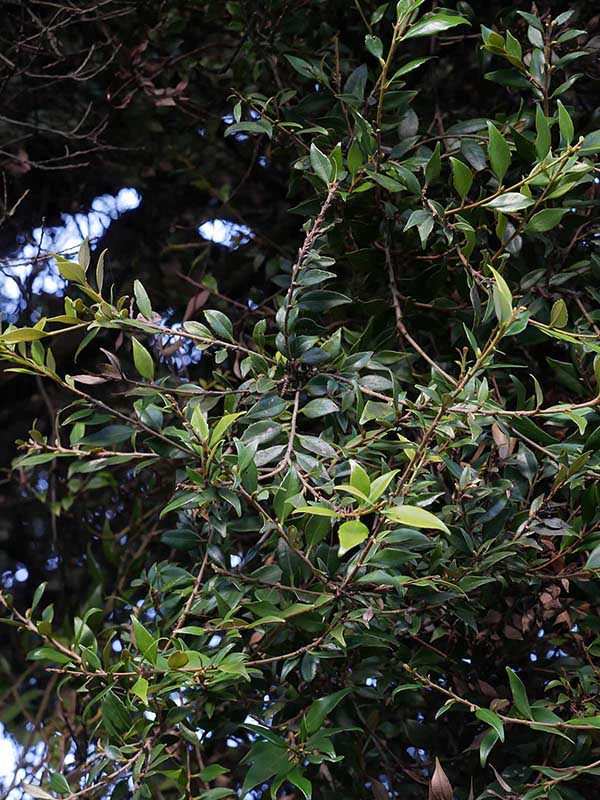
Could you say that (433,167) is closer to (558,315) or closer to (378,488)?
(558,315)

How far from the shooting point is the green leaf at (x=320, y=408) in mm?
789

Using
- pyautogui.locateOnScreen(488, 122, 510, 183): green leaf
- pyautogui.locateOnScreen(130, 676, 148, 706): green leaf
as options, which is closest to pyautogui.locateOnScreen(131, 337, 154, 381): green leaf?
pyautogui.locateOnScreen(130, 676, 148, 706): green leaf

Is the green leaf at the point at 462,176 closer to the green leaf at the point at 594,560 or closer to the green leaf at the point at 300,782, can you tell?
the green leaf at the point at 594,560

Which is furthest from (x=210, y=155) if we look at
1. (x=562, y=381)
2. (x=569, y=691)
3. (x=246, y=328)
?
(x=569, y=691)

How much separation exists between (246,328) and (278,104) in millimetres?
328

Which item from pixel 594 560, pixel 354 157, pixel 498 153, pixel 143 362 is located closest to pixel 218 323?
pixel 143 362

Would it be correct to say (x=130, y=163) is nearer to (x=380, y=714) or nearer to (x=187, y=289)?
(x=187, y=289)

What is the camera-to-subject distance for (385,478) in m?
0.59

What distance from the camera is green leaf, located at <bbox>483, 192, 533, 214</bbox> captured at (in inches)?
31.0

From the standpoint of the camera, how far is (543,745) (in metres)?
0.85

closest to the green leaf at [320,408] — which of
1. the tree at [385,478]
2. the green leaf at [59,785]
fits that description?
the tree at [385,478]

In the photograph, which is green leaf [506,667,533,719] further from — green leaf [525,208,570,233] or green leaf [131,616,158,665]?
green leaf [525,208,570,233]

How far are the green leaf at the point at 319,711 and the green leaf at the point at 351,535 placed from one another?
11.1 inches

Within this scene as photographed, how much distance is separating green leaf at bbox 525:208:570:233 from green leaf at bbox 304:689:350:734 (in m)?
0.47
